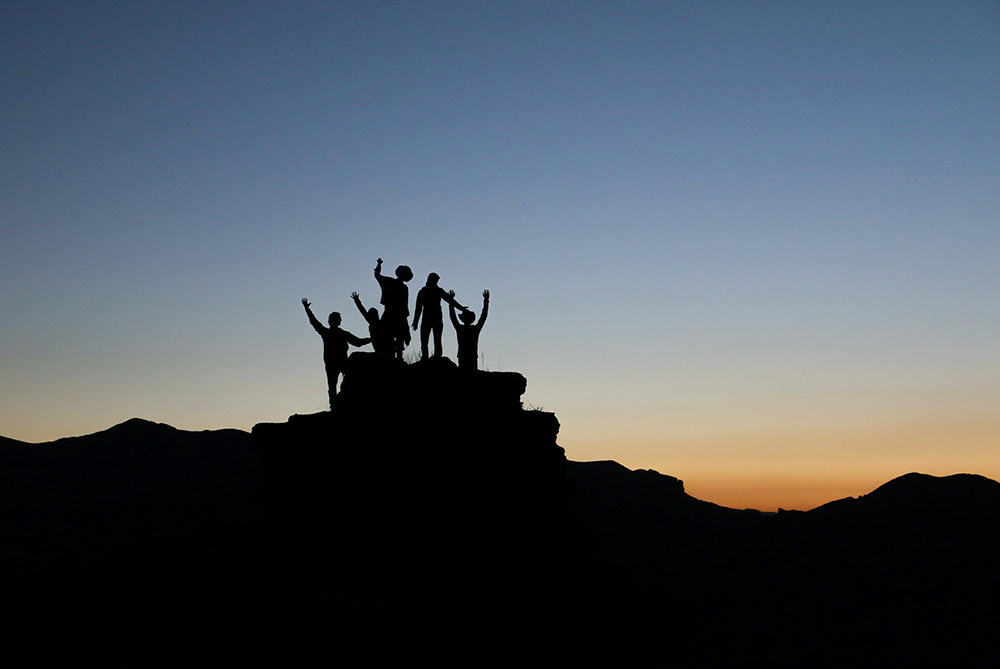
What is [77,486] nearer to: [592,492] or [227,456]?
[227,456]

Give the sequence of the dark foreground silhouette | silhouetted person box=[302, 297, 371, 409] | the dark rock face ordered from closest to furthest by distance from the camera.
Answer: the dark foreground silhouette, the dark rock face, silhouetted person box=[302, 297, 371, 409]

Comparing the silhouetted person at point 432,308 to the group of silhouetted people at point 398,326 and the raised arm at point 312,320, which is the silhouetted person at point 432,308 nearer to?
the group of silhouetted people at point 398,326

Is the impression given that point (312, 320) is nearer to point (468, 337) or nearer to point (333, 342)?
point (333, 342)

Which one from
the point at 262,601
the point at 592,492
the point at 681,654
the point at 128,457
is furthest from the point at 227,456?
the point at 262,601

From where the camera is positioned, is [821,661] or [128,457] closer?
[821,661]

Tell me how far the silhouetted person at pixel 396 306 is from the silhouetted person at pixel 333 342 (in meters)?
0.88

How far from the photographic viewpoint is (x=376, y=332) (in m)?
16.2

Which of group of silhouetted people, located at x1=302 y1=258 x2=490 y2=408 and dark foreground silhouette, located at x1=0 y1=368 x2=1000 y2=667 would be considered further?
group of silhouetted people, located at x1=302 y1=258 x2=490 y2=408

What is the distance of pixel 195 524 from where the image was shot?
76.9 m

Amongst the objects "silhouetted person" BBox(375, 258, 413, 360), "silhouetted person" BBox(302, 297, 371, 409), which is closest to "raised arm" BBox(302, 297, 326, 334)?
"silhouetted person" BBox(302, 297, 371, 409)

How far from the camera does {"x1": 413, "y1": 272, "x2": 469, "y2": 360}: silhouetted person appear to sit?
1587cm

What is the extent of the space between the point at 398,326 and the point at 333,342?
5.16ft

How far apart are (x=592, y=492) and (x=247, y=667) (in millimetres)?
103488

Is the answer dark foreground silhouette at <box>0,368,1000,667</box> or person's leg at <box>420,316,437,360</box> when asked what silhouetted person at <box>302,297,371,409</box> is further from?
person's leg at <box>420,316,437,360</box>
